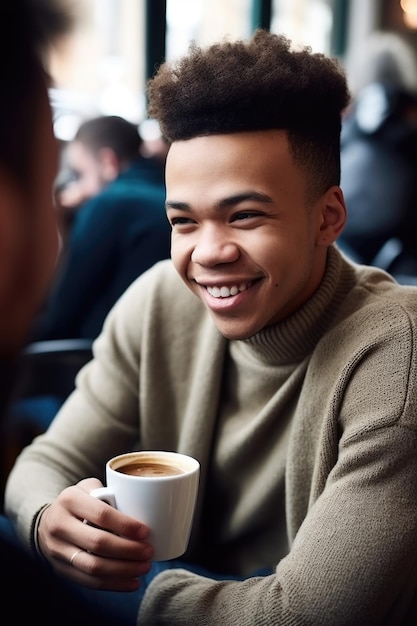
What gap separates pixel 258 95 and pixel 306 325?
0.31 m

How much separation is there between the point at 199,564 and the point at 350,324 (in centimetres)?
42

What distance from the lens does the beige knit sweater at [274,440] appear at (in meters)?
0.90

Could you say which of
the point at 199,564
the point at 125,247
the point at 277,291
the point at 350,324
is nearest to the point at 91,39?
the point at 277,291

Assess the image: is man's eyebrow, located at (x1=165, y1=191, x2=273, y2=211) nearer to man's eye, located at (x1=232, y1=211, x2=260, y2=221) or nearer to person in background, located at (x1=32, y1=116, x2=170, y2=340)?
man's eye, located at (x1=232, y1=211, x2=260, y2=221)

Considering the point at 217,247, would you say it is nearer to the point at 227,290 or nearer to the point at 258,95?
the point at 227,290

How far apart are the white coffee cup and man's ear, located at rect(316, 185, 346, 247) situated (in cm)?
35

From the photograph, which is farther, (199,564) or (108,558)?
(199,564)

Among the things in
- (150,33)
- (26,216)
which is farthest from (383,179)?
(26,216)

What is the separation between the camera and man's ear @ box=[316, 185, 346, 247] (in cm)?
106

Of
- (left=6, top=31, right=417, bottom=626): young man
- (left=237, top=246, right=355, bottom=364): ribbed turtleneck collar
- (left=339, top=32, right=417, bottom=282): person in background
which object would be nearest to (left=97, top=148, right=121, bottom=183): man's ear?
(left=339, top=32, right=417, bottom=282): person in background

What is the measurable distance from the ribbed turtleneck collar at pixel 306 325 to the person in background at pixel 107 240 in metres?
0.63

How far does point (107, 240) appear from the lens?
1.91m

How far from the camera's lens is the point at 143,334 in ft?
4.25

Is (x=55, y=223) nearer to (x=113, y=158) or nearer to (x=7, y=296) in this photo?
(x=7, y=296)
